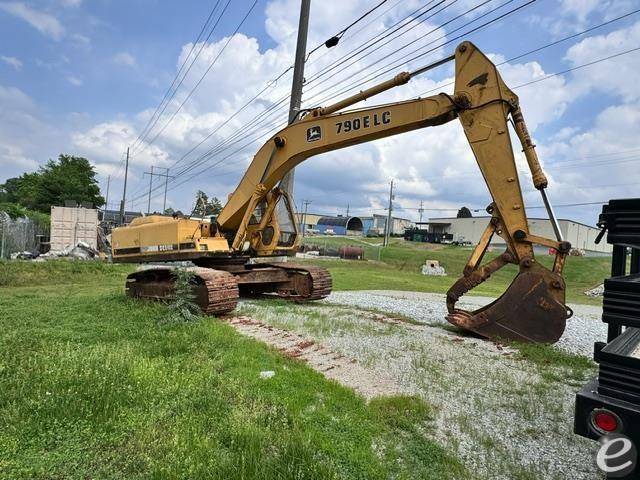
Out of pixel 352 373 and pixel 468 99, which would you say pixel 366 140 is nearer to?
Result: pixel 468 99

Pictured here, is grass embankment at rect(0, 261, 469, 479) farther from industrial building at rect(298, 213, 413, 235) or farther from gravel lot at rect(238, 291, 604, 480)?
industrial building at rect(298, 213, 413, 235)

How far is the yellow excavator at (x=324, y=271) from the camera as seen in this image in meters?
7.03

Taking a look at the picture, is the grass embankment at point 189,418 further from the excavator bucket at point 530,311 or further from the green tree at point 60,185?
the green tree at point 60,185

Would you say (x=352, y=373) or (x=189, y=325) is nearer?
(x=352, y=373)

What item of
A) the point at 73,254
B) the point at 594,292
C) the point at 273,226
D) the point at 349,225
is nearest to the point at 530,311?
the point at 273,226

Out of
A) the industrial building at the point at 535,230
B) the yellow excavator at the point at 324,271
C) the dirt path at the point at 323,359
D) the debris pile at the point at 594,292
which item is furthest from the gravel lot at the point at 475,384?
the industrial building at the point at 535,230

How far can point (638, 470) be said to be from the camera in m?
1.98

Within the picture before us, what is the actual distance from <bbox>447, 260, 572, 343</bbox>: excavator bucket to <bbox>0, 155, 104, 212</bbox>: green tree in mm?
67282

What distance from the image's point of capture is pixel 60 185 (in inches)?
2569

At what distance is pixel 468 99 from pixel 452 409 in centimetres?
516

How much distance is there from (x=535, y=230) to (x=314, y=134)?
67297 millimetres

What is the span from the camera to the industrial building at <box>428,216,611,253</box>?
68.5 metres

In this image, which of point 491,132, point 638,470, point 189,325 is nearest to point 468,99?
point 491,132

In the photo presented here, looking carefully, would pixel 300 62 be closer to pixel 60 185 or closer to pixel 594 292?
pixel 594 292
